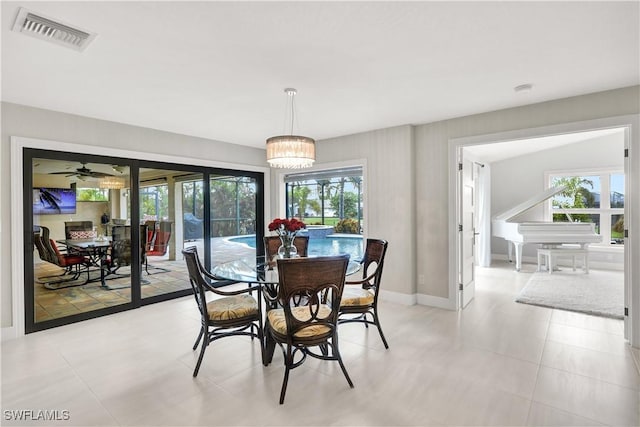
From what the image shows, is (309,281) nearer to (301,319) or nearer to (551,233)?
(301,319)

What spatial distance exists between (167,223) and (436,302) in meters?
3.91

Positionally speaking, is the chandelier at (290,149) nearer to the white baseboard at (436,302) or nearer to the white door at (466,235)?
the white door at (466,235)

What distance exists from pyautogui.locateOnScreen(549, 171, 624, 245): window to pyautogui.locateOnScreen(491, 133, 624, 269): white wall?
221mm

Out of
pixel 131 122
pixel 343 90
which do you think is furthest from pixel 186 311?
pixel 343 90

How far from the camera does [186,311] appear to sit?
405cm

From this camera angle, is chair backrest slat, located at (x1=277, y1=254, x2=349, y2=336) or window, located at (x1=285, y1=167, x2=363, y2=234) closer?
chair backrest slat, located at (x1=277, y1=254, x2=349, y2=336)

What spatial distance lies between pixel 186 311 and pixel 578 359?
4.11 m

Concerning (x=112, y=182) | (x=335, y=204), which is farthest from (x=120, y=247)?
(x=335, y=204)

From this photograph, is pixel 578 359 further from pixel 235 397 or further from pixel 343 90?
pixel 343 90

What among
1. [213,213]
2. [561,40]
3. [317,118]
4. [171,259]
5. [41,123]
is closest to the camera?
[561,40]

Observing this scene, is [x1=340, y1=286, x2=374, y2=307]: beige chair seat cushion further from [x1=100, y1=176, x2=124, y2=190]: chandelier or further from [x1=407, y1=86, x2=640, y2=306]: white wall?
[x1=100, y1=176, x2=124, y2=190]: chandelier

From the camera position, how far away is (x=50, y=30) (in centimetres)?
198

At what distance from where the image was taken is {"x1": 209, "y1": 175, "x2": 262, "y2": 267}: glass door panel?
5.18 metres

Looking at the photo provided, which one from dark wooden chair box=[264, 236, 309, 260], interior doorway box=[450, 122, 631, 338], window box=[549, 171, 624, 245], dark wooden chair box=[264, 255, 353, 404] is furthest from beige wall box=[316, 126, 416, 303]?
window box=[549, 171, 624, 245]
